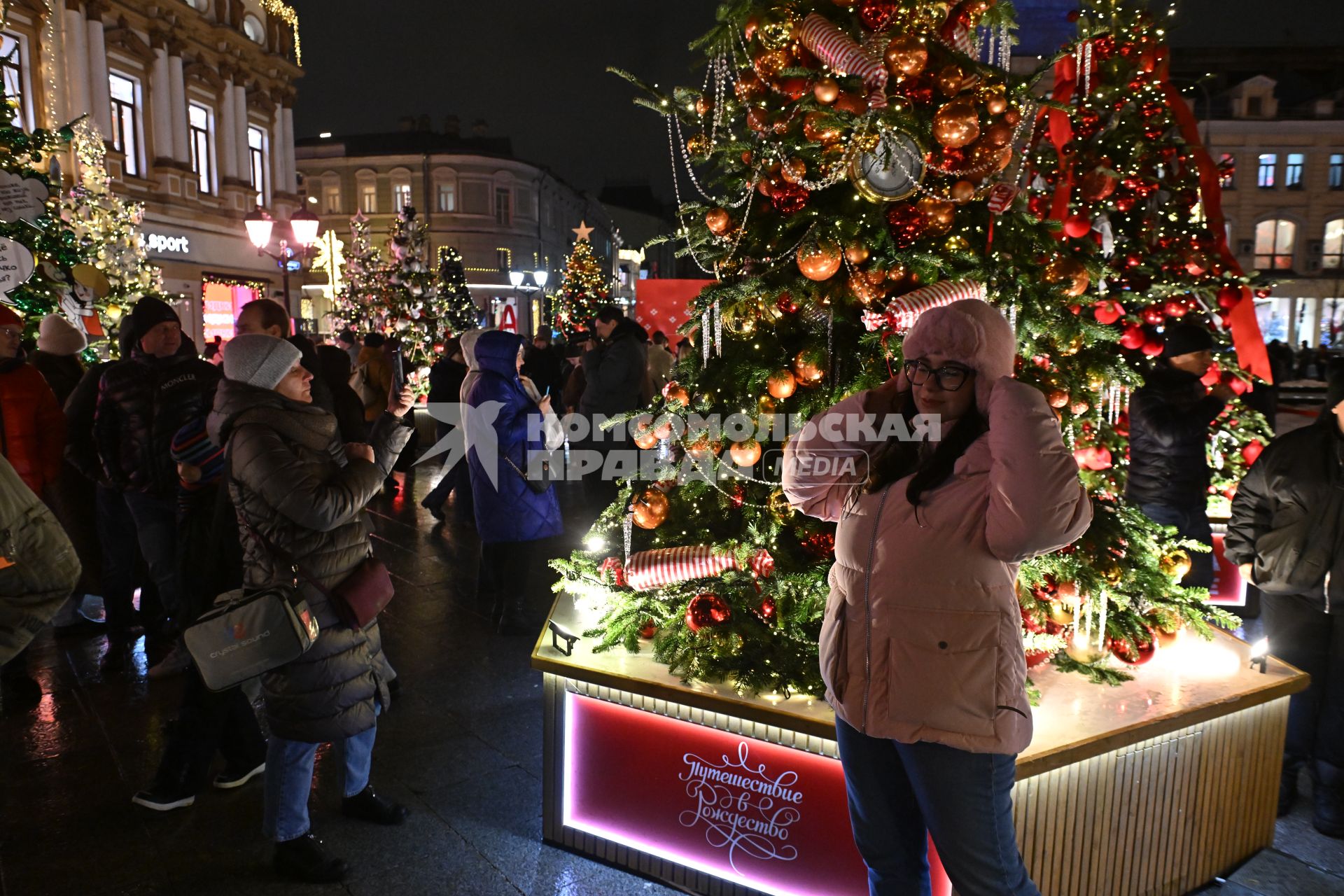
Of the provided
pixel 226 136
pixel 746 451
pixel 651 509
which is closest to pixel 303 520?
pixel 651 509

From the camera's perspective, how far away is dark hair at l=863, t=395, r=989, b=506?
82.4 inches

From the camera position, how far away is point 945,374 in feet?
6.91

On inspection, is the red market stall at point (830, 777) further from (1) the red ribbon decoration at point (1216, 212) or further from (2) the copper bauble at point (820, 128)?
(1) the red ribbon decoration at point (1216, 212)

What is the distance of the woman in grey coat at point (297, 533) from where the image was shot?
2949mm

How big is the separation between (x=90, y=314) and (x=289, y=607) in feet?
32.5

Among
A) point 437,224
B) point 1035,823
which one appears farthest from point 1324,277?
point 1035,823

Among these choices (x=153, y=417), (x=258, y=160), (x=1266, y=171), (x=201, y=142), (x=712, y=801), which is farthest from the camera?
(x=1266, y=171)

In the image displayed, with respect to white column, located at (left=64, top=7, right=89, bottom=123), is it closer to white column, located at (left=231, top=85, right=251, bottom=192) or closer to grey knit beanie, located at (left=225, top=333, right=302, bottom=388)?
white column, located at (left=231, top=85, right=251, bottom=192)

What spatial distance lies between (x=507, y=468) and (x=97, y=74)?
19.5 meters

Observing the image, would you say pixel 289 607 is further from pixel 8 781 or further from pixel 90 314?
pixel 90 314

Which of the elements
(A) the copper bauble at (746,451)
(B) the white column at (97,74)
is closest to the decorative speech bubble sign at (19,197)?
(A) the copper bauble at (746,451)

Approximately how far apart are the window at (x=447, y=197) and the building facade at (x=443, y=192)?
0.04 meters

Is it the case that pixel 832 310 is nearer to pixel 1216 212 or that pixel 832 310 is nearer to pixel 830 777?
pixel 830 777

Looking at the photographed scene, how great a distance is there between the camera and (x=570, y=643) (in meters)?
3.40
